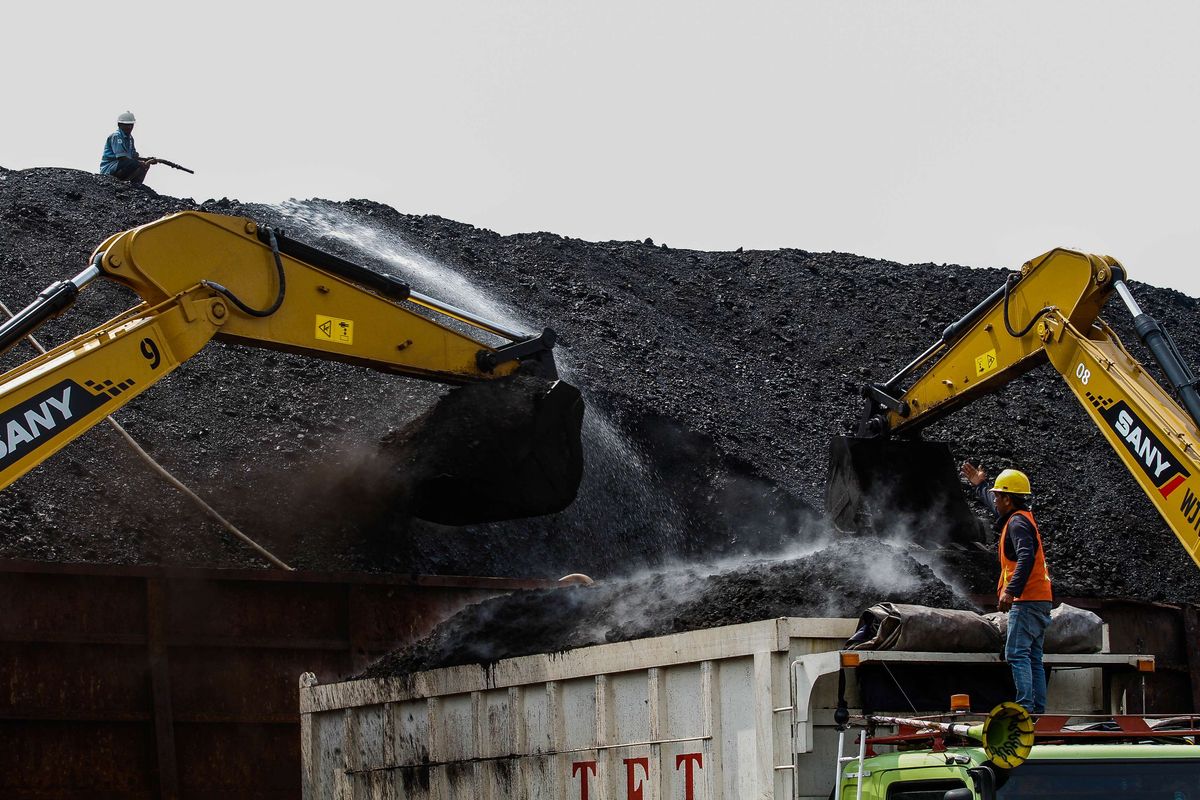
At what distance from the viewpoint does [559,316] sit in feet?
62.3

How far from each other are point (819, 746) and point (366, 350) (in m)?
5.24

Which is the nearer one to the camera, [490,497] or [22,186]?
[490,497]

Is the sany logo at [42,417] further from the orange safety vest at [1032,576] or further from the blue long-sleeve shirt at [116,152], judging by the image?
the blue long-sleeve shirt at [116,152]

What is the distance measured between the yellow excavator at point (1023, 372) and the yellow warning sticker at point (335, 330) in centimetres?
442

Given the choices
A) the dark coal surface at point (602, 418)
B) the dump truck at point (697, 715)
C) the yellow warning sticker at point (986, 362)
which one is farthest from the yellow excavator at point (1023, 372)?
the dump truck at point (697, 715)

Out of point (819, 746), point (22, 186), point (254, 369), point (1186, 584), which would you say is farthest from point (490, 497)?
point (22, 186)

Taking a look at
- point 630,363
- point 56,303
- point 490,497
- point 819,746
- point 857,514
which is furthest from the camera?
point 630,363

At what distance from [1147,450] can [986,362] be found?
2.77m

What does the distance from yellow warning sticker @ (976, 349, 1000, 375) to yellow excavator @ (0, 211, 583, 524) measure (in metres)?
3.03

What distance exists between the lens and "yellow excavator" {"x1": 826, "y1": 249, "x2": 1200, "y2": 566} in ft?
27.5

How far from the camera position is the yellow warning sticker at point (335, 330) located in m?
9.80

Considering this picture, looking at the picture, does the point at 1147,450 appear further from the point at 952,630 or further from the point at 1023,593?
the point at 952,630

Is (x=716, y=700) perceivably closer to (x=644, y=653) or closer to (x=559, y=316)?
(x=644, y=653)

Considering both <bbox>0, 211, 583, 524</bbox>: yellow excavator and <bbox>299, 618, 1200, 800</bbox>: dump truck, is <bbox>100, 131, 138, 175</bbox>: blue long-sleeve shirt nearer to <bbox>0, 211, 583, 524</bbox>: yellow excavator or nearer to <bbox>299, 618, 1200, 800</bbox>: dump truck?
<bbox>0, 211, 583, 524</bbox>: yellow excavator
